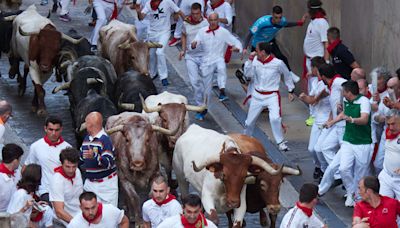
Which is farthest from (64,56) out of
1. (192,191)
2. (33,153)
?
(33,153)

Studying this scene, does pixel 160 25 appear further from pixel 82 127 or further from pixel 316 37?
pixel 82 127

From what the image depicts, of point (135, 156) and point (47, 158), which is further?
point (135, 156)

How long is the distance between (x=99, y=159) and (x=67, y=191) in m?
1.07

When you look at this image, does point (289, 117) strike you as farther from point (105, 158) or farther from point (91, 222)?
point (91, 222)

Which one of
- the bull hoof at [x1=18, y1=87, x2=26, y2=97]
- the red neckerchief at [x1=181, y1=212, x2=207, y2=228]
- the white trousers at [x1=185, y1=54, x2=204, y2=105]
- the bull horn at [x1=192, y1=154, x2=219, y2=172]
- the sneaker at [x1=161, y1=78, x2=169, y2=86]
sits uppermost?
the red neckerchief at [x1=181, y1=212, x2=207, y2=228]

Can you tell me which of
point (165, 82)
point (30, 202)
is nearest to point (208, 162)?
point (30, 202)

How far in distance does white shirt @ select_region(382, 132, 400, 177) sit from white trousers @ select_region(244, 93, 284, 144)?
13.7 ft

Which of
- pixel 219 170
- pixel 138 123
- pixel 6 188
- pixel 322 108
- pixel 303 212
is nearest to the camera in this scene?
pixel 303 212

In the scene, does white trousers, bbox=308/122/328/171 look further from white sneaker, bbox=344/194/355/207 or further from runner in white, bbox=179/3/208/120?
runner in white, bbox=179/3/208/120

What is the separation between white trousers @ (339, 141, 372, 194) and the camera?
1772 cm

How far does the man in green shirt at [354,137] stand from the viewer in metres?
17.5

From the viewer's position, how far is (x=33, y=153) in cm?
1623

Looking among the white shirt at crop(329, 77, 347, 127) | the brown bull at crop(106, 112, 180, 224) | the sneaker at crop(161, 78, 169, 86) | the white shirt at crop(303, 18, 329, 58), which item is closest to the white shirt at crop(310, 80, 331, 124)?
the white shirt at crop(329, 77, 347, 127)

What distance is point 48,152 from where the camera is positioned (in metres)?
16.1
